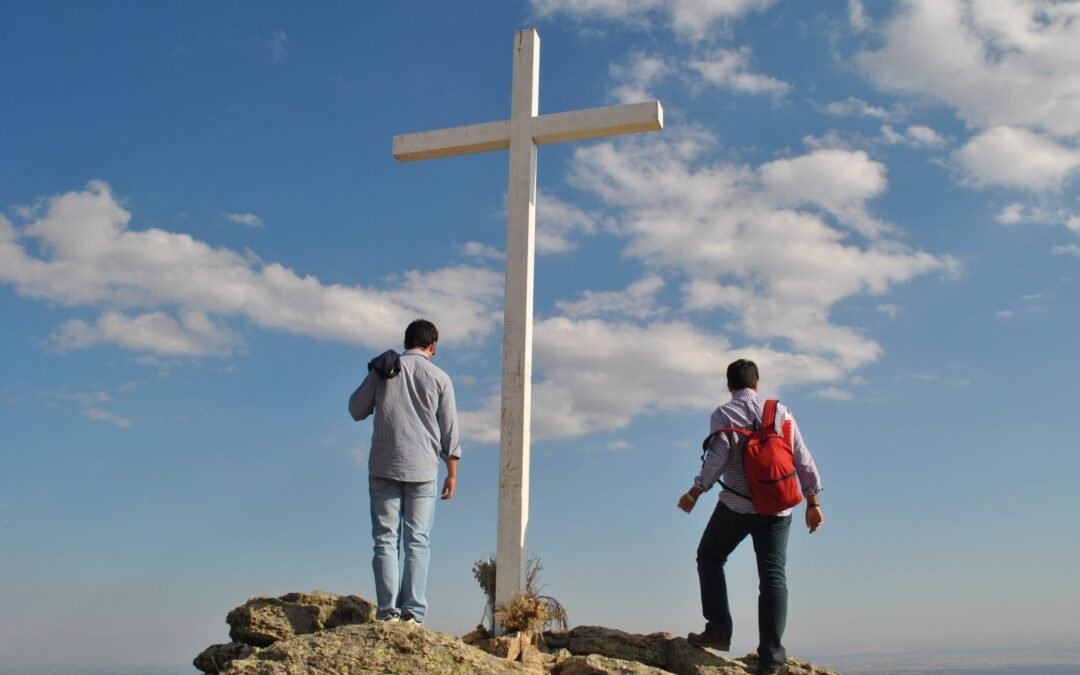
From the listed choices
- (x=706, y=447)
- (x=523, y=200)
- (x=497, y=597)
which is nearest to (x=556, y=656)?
(x=497, y=597)

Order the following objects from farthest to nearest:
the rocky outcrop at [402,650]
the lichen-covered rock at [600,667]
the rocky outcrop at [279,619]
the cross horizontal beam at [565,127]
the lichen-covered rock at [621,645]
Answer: the cross horizontal beam at [565,127]
the lichen-covered rock at [621,645]
the rocky outcrop at [279,619]
the lichen-covered rock at [600,667]
the rocky outcrop at [402,650]

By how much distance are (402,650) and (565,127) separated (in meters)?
4.59

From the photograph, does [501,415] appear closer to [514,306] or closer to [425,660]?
[514,306]

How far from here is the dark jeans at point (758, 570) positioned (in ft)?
22.6

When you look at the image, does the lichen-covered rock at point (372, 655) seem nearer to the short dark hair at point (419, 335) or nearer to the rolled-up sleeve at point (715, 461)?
the rolled-up sleeve at point (715, 461)

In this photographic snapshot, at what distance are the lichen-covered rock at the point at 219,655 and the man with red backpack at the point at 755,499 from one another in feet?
10.3

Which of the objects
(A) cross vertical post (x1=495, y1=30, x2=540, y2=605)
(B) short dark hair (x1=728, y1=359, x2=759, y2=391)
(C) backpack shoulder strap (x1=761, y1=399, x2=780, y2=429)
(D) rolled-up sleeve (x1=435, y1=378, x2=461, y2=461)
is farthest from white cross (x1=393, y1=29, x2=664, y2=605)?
(C) backpack shoulder strap (x1=761, y1=399, x2=780, y2=429)

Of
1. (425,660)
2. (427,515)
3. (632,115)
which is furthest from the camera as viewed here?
(632,115)

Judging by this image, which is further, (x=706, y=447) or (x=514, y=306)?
(x=514, y=306)

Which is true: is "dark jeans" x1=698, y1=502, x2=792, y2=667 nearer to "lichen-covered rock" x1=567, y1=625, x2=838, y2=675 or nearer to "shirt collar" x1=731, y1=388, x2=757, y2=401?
"lichen-covered rock" x1=567, y1=625, x2=838, y2=675

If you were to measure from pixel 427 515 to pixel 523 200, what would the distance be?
9.09 ft

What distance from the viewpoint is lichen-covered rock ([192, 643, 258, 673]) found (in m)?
6.89

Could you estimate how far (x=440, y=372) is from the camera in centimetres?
741

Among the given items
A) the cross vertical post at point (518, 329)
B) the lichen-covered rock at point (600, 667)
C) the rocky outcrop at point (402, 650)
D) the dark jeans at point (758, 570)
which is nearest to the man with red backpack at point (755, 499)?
the dark jeans at point (758, 570)
